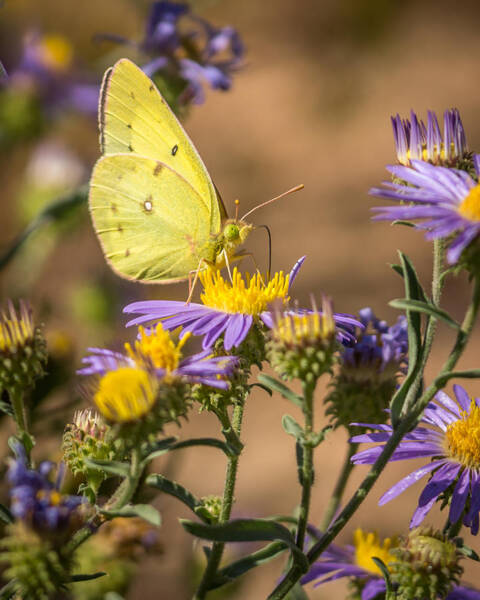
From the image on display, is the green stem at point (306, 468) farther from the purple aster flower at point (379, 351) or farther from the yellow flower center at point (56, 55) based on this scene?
the yellow flower center at point (56, 55)

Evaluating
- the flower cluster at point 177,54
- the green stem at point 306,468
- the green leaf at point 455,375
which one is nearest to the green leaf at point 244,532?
the green stem at point 306,468

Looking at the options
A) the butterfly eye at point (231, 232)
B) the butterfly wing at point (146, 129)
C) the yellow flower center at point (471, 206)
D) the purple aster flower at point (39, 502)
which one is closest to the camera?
the purple aster flower at point (39, 502)

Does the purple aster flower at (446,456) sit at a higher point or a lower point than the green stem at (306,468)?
lower

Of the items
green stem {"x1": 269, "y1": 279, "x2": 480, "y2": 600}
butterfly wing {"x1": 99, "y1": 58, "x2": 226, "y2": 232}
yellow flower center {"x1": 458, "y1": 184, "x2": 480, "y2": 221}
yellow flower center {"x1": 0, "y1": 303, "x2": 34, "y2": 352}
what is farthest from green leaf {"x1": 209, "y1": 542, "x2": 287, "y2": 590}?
butterfly wing {"x1": 99, "y1": 58, "x2": 226, "y2": 232}

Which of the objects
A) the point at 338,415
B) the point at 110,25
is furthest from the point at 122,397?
the point at 110,25

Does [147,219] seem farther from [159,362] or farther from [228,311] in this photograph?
[159,362]

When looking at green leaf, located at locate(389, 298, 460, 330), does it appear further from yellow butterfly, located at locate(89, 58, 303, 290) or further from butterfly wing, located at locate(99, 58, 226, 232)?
butterfly wing, located at locate(99, 58, 226, 232)
